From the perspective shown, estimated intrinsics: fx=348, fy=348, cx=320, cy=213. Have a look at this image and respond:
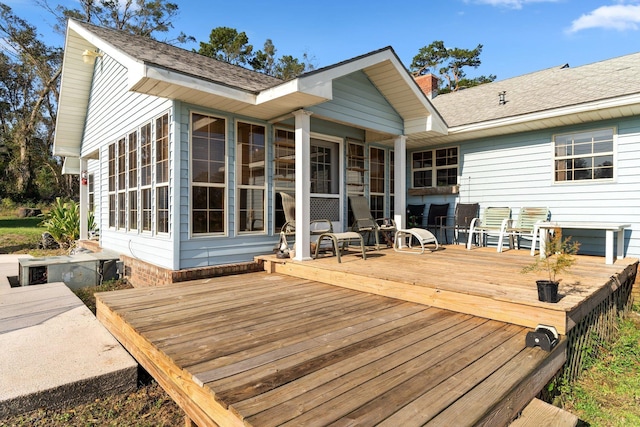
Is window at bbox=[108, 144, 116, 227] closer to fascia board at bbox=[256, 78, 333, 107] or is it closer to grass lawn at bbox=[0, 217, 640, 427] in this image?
fascia board at bbox=[256, 78, 333, 107]

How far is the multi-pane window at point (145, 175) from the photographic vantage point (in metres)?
5.71

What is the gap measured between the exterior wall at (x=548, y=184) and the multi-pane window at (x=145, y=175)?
234 inches

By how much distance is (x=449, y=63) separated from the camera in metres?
25.3

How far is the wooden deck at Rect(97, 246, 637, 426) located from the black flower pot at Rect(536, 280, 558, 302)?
8 centimetres

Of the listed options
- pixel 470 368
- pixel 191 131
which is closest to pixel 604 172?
pixel 470 368

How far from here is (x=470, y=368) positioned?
6.89ft

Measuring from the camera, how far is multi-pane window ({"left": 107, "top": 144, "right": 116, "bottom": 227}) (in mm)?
7469

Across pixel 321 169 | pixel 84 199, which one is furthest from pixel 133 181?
pixel 84 199

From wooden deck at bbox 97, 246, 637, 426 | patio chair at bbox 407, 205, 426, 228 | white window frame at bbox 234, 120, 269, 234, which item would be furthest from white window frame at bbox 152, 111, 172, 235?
patio chair at bbox 407, 205, 426, 228

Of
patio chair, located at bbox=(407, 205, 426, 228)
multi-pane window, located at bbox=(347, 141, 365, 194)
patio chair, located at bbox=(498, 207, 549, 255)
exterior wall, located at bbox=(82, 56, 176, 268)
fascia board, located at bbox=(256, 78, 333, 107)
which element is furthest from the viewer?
patio chair, located at bbox=(407, 205, 426, 228)

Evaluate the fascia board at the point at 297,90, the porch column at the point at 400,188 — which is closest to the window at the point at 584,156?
the porch column at the point at 400,188

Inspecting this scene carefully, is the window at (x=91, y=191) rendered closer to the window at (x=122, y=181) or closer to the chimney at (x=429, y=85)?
the window at (x=122, y=181)

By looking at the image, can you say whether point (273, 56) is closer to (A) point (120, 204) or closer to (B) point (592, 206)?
(A) point (120, 204)

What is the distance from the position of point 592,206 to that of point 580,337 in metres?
3.84
